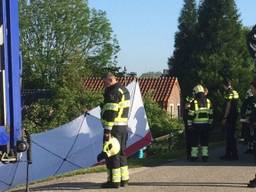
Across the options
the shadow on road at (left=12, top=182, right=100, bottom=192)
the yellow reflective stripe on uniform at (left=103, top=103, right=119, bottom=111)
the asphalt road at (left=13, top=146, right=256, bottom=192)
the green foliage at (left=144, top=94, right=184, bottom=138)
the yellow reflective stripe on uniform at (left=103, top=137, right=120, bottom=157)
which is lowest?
Answer: the green foliage at (left=144, top=94, right=184, bottom=138)

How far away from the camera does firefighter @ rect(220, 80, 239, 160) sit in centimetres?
1433

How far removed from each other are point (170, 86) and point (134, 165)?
43456mm

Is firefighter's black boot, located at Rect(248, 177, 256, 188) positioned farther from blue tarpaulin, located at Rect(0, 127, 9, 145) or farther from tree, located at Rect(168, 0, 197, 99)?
tree, located at Rect(168, 0, 197, 99)

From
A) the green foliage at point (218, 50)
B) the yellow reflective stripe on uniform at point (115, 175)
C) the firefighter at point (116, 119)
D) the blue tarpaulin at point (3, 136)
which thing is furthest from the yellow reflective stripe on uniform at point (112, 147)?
the green foliage at point (218, 50)

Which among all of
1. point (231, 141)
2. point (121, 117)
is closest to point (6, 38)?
point (121, 117)

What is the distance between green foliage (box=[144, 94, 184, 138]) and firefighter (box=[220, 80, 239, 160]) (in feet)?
53.6

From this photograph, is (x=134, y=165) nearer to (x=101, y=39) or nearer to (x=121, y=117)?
(x=121, y=117)

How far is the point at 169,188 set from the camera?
1009 cm

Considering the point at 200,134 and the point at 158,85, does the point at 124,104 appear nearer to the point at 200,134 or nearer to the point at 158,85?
the point at 200,134

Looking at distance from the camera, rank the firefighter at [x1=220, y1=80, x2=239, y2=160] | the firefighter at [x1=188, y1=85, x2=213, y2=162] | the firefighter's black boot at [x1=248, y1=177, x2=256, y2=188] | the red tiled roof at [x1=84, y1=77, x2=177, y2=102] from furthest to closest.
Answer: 1. the red tiled roof at [x1=84, y1=77, x2=177, y2=102]
2. the firefighter at [x1=220, y1=80, x2=239, y2=160]
3. the firefighter at [x1=188, y1=85, x2=213, y2=162]
4. the firefighter's black boot at [x1=248, y1=177, x2=256, y2=188]

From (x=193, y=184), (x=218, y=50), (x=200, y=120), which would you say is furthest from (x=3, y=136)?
(x=218, y=50)

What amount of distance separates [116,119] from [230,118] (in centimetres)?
512

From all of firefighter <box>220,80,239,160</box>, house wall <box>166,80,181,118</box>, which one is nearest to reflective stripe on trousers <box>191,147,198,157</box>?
firefighter <box>220,80,239,160</box>

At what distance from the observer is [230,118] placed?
14.5 m
